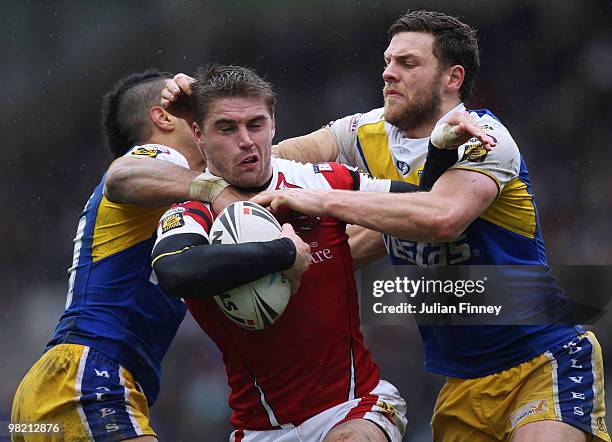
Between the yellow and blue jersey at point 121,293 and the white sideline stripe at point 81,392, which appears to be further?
the yellow and blue jersey at point 121,293

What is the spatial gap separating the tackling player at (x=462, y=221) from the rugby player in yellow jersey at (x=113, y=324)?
88cm

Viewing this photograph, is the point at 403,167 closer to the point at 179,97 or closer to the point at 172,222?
the point at 179,97

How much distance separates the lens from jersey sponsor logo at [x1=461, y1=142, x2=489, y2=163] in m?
4.76

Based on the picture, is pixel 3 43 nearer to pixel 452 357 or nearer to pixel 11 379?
pixel 11 379

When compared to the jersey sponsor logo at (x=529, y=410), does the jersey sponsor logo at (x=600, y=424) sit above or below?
below

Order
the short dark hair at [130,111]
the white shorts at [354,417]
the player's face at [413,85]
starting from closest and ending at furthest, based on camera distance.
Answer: the white shorts at [354,417] < the player's face at [413,85] < the short dark hair at [130,111]

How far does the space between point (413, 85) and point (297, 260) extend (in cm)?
156

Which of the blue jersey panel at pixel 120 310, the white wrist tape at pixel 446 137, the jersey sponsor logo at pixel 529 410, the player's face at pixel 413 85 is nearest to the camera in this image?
the white wrist tape at pixel 446 137

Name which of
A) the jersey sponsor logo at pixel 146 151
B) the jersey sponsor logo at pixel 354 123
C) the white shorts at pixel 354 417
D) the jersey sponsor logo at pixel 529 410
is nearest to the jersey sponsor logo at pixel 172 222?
the jersey sponsor logo at pixel 146 151

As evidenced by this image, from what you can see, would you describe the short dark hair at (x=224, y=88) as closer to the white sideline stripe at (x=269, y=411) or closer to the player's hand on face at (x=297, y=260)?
the player's hand on face at (x=297, y=260)

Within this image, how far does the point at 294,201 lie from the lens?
437 cm

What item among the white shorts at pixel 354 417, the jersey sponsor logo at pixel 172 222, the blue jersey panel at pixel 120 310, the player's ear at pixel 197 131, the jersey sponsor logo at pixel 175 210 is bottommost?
the white shorts at pixel 354 417

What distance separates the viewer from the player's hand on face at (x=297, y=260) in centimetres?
416

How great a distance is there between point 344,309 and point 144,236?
1352 mm
